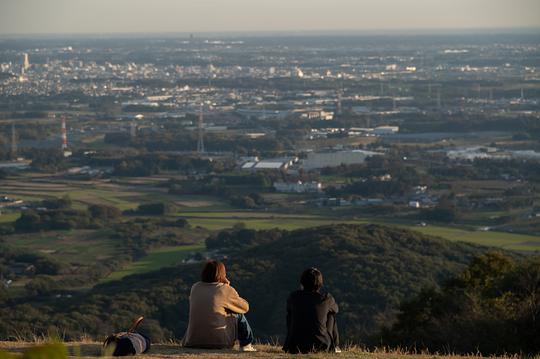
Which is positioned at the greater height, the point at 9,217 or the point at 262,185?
the point at 9,217

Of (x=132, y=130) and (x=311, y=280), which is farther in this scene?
(x=132, y=130)

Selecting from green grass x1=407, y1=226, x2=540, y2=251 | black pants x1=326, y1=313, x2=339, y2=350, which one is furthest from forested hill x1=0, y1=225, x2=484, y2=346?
black pants x1=326, y1=313, x2=339, y2=350

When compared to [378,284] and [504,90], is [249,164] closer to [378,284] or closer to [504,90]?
[378,284]

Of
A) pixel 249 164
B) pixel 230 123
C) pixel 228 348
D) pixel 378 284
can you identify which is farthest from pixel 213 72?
pixel 228 348

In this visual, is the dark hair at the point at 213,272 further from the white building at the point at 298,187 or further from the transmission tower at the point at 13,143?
the transmission tower at the point at 13,143

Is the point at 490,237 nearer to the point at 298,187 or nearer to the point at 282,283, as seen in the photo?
the point at 282,283

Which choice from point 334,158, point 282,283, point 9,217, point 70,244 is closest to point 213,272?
point 282,283

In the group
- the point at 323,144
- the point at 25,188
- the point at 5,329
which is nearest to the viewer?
the point at 5,329

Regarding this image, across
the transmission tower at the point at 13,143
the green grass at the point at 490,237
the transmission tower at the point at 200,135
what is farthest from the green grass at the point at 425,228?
the transmission tower at the point at 200,135
